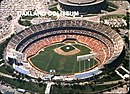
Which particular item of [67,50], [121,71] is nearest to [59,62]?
[67,50]

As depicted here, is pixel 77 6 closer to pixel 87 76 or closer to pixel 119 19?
pixel 119 19

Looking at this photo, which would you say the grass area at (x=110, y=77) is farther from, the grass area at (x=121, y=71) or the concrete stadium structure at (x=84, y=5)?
the concrete stadium structure at (x=84, y=5)

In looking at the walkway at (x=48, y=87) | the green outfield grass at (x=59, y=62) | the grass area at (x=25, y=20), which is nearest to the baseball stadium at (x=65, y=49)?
the green outfield grass at (x=59, y=62)

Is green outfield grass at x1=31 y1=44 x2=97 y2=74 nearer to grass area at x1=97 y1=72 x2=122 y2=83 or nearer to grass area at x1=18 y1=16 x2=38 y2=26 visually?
grass area at x1=97 y1=72 x2=122 y2=83

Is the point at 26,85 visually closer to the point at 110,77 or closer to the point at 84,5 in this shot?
the point at 110,77

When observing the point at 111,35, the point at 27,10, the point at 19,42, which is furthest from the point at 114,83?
the point at 27,10

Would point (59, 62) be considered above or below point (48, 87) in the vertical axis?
above
